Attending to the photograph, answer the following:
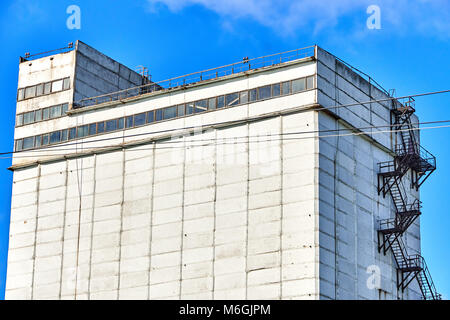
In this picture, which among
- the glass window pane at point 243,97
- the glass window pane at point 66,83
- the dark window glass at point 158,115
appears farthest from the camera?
the glass window pane at point 66,83

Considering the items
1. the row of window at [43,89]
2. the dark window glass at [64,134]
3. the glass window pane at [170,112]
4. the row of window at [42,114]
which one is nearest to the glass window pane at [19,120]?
the row of window at [42,114]

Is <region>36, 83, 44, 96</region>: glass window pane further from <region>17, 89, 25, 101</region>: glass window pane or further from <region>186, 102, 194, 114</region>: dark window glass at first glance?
<region>186, 102, 194, 114</region>: dark window glass

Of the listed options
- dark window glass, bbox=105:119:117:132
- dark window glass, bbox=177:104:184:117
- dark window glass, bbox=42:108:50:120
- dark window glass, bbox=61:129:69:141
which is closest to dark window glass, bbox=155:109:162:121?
dark window glass, bbox=177:104:184:117

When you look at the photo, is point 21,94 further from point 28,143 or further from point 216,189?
point 216,189

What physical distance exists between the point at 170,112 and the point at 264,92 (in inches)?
344

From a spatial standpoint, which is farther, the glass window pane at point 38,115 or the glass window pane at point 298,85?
the glass window pane at point 38,115

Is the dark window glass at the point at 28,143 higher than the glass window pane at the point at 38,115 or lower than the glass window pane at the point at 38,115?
lower

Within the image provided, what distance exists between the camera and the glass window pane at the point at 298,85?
7356 centimetres

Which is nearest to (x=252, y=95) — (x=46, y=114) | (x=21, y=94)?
(x=46, y=114)

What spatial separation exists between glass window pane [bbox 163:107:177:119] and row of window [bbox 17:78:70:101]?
1139cm

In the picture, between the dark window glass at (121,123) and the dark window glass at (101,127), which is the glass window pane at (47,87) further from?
the dark window glass at (121,123)
